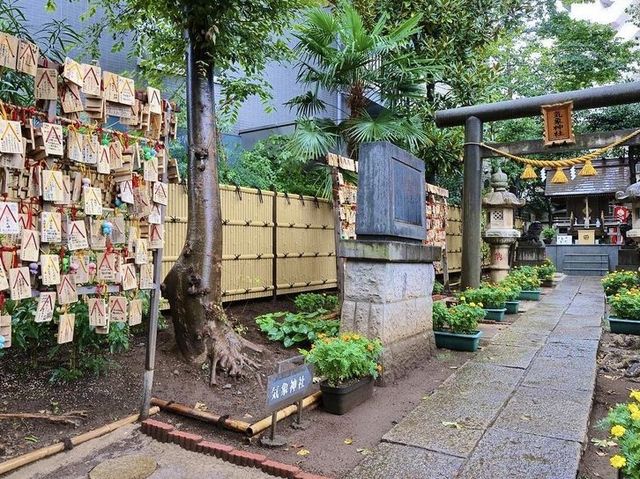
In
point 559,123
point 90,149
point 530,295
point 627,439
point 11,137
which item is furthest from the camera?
point 530,295

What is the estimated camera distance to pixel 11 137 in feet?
9.46

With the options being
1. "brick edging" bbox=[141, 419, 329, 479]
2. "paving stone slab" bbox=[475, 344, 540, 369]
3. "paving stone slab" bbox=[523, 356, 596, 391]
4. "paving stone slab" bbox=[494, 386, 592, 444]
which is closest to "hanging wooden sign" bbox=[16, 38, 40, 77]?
"brick edging" bbox=[141, 419, 329, 479]

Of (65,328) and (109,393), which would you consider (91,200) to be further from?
(109,393)

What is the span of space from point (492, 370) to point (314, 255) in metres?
4.40

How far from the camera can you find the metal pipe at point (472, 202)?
9234 mm

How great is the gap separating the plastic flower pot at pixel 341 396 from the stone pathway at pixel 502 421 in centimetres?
54

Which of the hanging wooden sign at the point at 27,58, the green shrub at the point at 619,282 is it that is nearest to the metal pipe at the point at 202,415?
the hanging wooden sign at the point at 27,58

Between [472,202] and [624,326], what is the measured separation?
10.7 ft

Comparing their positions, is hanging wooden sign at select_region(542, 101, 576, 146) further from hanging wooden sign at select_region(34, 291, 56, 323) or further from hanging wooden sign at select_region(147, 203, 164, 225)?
hanging wooden sign at select_region(34, 291, 56, 323)

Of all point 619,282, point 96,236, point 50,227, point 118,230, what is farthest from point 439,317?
point 619,282

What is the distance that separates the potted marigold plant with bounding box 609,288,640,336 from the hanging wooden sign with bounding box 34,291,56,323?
7860mm

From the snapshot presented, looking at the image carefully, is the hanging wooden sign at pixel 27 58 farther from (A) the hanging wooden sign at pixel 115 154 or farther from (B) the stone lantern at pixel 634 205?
(B) the stone lantern at pixel 634 205

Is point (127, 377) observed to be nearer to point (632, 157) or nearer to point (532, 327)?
point (532, 327)

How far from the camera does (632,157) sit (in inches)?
936
